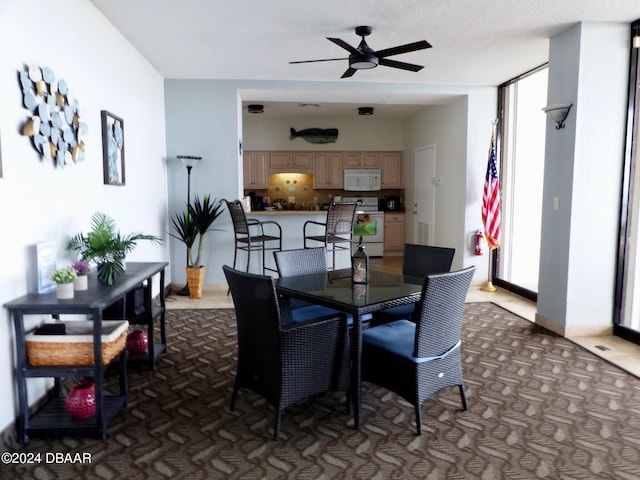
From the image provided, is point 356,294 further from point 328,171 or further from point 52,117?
point 328,171

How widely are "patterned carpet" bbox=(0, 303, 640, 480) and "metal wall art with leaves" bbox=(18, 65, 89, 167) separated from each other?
5.00ft

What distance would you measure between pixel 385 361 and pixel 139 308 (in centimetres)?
179

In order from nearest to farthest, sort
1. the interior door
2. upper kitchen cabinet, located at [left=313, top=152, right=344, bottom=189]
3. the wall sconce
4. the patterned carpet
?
1. the patterned carpet
2. the wall sconce
3. the interior door
4. upper kitchen cabinet, located at [left=313, top=152, right=344, bottom=189]

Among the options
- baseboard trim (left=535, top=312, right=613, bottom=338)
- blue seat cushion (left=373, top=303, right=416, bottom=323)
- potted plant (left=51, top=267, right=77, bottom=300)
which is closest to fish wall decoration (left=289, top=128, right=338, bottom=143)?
baseboard trim (left=535, top=312, right=613, bottom=338)

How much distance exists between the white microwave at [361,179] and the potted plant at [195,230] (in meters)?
4.03

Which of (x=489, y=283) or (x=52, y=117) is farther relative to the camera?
(x=489, y=283)

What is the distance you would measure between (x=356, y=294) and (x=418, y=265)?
0.99m

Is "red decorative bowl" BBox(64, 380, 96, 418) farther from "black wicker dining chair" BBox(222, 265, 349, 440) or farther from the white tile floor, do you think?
the white tile floor

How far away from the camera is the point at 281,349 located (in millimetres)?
2135

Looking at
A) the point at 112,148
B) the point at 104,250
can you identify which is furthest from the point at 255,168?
the point at 104,250

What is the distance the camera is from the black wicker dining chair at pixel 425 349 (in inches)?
86.4

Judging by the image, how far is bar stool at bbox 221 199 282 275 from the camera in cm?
497

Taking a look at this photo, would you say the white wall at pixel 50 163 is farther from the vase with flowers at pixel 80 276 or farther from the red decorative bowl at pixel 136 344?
the red decorative bowl at pixel 136 344

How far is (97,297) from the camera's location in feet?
7.38
